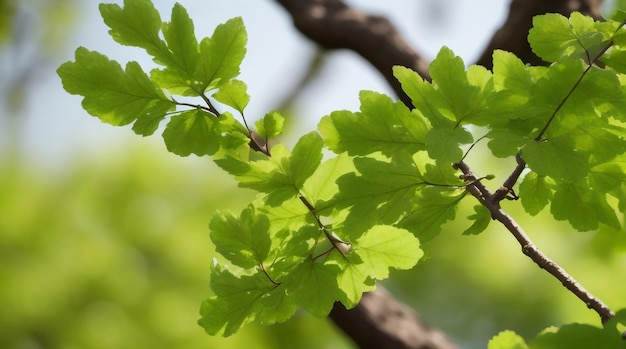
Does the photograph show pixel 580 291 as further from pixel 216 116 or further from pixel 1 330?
pixel 1 330

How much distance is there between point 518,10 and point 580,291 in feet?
6.95

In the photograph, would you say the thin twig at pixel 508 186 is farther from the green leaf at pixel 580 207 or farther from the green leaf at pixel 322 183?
the green leaf at pixel 322 183

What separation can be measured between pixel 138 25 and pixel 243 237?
1.08 ft

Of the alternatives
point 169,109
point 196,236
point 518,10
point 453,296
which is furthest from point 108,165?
point 169,109

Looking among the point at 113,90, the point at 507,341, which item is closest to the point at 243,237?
the point at 113,90

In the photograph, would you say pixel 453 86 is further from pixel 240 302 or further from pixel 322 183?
pixel 240 302

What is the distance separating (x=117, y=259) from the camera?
300 inches

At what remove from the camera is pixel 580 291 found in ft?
3.02

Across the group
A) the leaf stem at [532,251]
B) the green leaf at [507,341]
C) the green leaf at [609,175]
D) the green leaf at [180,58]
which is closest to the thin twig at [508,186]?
the leaf stem at [532,251]

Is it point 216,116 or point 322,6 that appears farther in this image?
point 322,6

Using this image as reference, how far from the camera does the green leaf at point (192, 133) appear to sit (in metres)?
0.99

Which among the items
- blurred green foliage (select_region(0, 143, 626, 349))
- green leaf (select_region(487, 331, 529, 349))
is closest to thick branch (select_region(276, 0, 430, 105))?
green leaf (select_region(487, 331, 529, 349))

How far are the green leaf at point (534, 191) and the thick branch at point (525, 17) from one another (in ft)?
5.56

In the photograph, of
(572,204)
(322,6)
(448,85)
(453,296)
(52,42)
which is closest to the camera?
(448,85)
